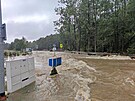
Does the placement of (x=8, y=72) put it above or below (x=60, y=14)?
below

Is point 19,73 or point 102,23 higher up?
point 102,23

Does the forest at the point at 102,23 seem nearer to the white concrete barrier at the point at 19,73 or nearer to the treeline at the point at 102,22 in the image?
the treeline at the point at 102,22

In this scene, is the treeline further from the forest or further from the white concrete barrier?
the white concrete barrier

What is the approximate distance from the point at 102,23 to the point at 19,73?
42.9 m

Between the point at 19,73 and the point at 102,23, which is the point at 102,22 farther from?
the point at 19,73

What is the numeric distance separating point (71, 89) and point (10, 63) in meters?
3.19

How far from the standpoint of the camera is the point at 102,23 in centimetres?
5259

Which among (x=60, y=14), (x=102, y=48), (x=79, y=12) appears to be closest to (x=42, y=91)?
(x=102, y=48)

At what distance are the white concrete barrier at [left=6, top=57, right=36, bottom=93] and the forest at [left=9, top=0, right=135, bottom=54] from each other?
3099 cm

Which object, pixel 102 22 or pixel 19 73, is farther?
pixel 102 22

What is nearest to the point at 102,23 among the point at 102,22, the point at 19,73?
the point at 102,22

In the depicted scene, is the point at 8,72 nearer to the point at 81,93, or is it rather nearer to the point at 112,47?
the point at 81,93

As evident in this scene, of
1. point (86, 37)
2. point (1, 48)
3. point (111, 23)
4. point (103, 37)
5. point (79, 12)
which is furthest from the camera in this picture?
point (86, 37)

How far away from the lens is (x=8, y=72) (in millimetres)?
10383
